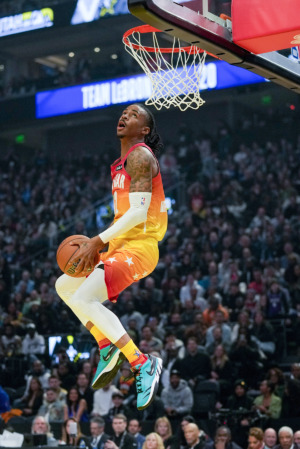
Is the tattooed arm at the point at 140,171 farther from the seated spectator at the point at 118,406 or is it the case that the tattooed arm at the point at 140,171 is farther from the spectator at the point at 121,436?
the seated spectator at the point at 118,406

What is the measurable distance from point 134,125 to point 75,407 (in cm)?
807

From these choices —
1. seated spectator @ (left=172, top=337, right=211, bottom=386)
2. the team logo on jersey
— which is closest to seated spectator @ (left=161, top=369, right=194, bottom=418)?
seated spectator @ (left=172, top=337, right=211, bottom=386)

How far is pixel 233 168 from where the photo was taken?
21.4 meters

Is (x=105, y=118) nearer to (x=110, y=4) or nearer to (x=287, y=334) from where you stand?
(x=110, y=4)

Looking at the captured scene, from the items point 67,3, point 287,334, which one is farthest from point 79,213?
point 287,334

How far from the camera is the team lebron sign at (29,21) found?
2288 centimetres

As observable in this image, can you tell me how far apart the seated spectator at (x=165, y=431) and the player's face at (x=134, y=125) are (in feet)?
20.1

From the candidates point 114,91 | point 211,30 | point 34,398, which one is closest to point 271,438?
point 34,398

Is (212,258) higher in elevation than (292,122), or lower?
lower

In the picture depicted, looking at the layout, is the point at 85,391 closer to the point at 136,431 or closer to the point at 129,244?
the point at 136,431

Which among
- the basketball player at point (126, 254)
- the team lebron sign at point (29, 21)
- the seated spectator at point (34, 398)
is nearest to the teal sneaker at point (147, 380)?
the basketball player at point (126, 254)

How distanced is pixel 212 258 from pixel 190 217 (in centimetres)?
294

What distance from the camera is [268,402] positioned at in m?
12.1

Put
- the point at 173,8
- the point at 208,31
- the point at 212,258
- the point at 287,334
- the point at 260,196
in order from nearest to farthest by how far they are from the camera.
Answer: the point at 173,8 < the point at 208,31 < the point at 287,334 < the point at 212,258 < the point at 260,196
